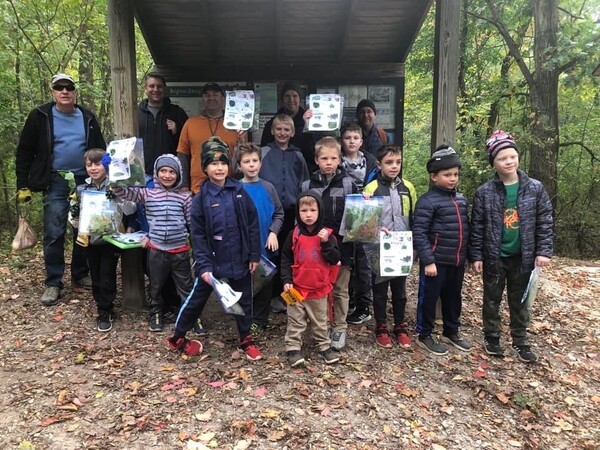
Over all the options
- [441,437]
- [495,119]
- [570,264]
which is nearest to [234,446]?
[441,437]

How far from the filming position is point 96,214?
175 inches

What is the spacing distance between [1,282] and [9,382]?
2.81 metres

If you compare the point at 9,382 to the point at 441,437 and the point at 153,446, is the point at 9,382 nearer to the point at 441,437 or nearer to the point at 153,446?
the point at 153,446

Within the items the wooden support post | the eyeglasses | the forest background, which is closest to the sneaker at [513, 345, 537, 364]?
the wooden support post

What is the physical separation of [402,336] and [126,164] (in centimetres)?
326

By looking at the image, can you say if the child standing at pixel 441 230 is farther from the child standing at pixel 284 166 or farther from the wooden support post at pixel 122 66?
the wooden support post at pixel 122 66

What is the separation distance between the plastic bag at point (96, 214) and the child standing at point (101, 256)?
0.40 ft

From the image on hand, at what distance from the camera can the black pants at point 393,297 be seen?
4523mm

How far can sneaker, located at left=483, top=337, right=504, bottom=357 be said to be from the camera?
449 cm

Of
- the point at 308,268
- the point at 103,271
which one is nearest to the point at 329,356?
the point at 308,268

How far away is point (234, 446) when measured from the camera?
3074 millimetres

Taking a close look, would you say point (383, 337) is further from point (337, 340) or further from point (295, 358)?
point (295, 358)

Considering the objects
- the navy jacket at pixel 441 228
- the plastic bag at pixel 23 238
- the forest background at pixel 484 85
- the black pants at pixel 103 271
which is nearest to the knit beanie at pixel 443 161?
the navy jacket at pixel 441 228

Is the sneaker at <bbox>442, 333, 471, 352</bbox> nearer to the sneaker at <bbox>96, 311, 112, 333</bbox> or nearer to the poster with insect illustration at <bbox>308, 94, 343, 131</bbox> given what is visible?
the poster with insect illustration at <bbox>308, 94, 343, 131</bbox>
